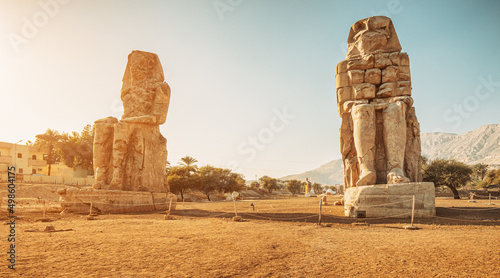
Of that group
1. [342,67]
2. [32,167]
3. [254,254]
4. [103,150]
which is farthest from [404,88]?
[32,167]

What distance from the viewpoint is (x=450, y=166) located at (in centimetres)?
2341

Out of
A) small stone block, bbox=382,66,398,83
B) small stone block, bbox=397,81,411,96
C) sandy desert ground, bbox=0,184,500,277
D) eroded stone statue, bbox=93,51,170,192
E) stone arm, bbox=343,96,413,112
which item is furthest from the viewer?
eroded stone statue, bbox=93,51,170,192

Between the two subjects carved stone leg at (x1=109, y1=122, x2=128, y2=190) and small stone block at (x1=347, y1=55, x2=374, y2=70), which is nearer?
small stone block at (x1=347, y1=55, x2=374, y2=70)

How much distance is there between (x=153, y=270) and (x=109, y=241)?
1.81 metres

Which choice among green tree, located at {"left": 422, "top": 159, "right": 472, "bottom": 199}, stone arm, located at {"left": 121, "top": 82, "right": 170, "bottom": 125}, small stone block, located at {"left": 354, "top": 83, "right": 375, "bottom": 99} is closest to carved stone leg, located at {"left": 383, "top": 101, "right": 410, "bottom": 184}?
small stone block, located at {"left": 354, "top": 83, "right": 375, "bottom": 99}

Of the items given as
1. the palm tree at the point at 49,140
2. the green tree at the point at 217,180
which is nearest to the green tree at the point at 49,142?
the palm tree at the point at 49,140

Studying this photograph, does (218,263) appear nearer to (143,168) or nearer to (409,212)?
(409,212)

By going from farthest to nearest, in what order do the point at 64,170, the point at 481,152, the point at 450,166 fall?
the point at 481,152 → the point at 64,170 → the point at 450,166

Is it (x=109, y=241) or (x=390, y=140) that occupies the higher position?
(x=390, y=140)

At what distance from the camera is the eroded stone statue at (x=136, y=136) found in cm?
1076

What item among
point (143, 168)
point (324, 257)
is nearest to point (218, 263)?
point (324, 257)

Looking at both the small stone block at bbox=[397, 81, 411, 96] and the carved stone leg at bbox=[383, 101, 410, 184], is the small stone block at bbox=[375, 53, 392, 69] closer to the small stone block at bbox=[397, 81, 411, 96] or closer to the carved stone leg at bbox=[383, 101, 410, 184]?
the small stone block at bbox=[397, 81, 411, 96]

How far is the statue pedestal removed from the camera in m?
6.99

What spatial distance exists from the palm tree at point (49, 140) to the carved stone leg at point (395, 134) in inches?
1387
